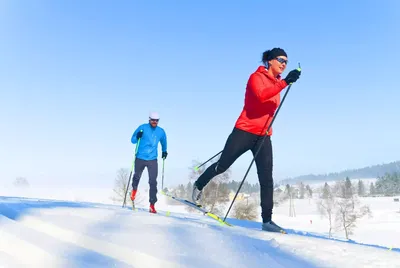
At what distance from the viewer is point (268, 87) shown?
13.3 feet

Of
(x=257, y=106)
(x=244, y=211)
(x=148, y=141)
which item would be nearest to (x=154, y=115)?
(x=148, y=141)

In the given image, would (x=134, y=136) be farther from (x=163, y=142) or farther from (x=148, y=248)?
(x=148, y=248)

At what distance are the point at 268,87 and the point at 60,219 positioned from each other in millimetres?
2532

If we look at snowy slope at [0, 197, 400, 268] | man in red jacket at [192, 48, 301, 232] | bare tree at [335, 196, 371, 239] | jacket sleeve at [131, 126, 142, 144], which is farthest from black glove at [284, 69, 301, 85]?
bare tree at [335, 196, 371, 239]

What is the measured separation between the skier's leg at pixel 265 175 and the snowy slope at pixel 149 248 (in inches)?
48.4

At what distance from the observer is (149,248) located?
2.31m

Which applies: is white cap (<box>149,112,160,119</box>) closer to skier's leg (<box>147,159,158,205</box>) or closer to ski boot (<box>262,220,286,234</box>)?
skier's leg (<box>147,159,158,205</box>)

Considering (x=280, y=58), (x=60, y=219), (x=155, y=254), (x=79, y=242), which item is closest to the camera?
(x=155, y=254)

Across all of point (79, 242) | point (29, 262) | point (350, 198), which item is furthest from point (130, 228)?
point (350, 198)

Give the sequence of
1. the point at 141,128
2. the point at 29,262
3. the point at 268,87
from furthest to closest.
Answer: 1. the point at 141,128
2. the point at 268,87
3. the point at 29,262

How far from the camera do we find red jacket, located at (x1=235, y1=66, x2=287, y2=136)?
13.7ft

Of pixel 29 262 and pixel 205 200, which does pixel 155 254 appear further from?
pixel 205 200

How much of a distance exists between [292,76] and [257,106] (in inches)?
21.3

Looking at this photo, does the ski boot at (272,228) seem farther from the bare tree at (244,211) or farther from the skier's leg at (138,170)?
the bare tree at (244,211)
